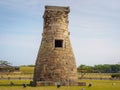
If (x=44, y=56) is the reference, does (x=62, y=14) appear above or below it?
above

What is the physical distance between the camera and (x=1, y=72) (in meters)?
86.4

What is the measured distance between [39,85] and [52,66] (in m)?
3.14

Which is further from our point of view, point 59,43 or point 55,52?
point 59,43

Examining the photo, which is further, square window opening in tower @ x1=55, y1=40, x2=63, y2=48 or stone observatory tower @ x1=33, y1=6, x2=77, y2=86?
square window opening in tower @ x1=55, y1=40, x2=63, y2=48

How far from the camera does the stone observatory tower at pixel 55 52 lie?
3550 centimetres

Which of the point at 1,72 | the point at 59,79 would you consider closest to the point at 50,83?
the point at 59,79

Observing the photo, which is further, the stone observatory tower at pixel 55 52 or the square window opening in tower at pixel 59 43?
the square window opening in tower at pixel 59 43

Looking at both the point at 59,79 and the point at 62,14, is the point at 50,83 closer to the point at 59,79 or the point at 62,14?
the point at 59,79

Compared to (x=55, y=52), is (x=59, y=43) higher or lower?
higher

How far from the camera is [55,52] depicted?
118 ft

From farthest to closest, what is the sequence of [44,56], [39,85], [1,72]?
[1,72]
[44,56]
[39,85]

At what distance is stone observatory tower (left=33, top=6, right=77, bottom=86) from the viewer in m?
35.5

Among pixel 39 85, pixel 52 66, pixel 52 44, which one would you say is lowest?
Answer: pixel 39 85

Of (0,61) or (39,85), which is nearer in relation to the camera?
(39,85)
